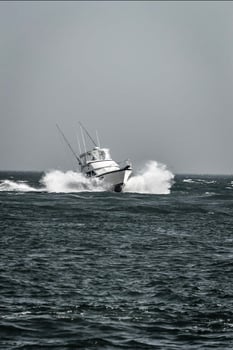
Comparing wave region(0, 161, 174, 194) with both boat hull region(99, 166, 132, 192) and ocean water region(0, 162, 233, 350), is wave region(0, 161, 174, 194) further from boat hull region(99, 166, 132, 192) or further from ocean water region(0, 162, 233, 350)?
ocean water region(0, 162, 233, 350)

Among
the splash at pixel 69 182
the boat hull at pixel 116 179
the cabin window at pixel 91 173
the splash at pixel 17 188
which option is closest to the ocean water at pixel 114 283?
the boat hull at pixel 116 179

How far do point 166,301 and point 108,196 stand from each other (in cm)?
5158

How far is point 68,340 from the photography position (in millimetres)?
13938

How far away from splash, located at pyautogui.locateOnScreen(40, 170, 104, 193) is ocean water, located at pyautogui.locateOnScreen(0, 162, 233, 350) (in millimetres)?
34651

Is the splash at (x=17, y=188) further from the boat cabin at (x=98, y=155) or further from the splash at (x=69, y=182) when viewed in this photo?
the boat cabin at (x=98, y=155)

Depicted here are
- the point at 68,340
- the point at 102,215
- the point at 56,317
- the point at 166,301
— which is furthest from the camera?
the point at 102,215

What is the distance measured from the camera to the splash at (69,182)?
259 ft

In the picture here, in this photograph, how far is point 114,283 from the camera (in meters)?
20.8

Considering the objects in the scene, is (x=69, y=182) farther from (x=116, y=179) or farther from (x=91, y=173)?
(x=116, y=179)

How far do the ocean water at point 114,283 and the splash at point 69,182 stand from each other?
3465 cm

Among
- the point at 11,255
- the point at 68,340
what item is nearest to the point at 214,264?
the point at 11,255

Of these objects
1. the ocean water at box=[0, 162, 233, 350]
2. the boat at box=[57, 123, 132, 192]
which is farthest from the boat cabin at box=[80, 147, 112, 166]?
the ocean water at box=[0, 162, 233, 350]

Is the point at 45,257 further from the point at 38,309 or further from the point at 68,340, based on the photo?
the point at 68,340

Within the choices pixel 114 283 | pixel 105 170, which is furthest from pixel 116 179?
pixel 114 283
